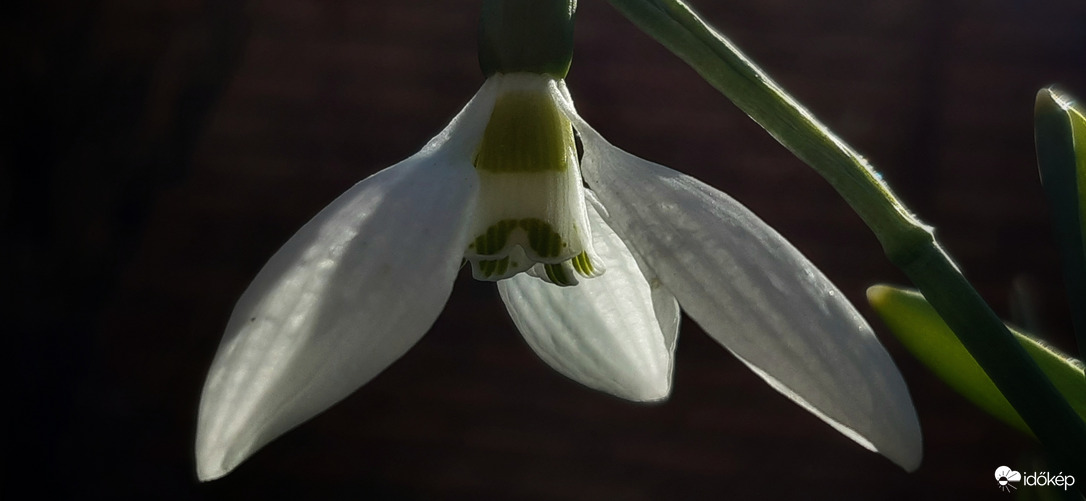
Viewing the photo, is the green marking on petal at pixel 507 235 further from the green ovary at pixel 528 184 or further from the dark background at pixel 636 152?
the dark background at pixel 636 152

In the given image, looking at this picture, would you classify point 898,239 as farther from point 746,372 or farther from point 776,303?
point 746,372

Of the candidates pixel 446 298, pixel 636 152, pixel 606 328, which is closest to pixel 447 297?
pixel 446 298

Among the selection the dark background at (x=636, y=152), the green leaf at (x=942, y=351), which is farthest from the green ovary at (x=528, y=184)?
the dark background at (x=636, y=152)

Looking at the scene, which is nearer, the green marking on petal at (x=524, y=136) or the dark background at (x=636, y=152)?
the green marking on petal at (x=524, y=136)

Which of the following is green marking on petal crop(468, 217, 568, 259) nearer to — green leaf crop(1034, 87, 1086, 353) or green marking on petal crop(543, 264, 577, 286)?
green marking on petal crop(543, 264, 577, 286)

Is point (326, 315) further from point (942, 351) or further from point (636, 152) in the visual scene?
point (636, 152)

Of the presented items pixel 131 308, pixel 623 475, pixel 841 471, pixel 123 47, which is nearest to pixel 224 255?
pixel 131 308

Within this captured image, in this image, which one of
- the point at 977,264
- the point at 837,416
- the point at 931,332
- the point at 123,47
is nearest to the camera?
the point at 837,416
